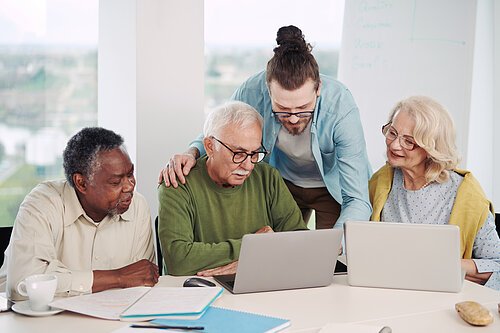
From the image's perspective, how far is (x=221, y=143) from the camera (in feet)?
8.91

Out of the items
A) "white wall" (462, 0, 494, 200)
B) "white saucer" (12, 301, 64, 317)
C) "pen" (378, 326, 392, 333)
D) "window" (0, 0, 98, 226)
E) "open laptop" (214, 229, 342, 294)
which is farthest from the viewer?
"white wall" (462, 0, 494, 200)

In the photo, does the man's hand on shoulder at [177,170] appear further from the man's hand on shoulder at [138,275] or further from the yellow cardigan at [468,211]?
the yellow cardigan at [468,211]

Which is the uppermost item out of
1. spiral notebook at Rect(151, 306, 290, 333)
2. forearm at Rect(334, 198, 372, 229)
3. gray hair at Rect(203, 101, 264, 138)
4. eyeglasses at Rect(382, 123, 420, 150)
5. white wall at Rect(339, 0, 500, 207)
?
white wall at Rect(339, 0, 500, 207)

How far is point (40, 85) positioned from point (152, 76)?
78 cm

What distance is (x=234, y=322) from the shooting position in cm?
198

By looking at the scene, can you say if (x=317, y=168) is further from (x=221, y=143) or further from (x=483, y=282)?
(x=483, y=282)

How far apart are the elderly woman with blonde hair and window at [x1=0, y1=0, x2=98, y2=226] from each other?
1740 millimetres

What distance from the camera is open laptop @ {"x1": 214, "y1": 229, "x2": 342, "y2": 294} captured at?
7.24ft

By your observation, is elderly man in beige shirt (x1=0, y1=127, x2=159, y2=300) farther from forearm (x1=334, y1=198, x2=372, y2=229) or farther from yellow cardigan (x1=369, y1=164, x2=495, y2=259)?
yellow cardigan (x1=369, y1=164, x2=495, y2=259)

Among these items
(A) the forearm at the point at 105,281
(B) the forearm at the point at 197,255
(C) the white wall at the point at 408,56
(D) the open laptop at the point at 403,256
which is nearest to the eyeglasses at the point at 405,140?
(D) the open laptop at the point at 403,256

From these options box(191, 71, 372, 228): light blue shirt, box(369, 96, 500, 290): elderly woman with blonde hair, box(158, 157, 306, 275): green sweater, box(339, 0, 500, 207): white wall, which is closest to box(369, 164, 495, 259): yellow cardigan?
box(369, 96, 500, 290): elderly woman with blonde hair

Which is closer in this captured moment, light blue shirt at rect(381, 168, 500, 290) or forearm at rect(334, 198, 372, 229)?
light blue shirt at rect(381, 168, 500, 290)

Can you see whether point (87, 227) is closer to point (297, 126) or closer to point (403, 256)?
point (297, 126)

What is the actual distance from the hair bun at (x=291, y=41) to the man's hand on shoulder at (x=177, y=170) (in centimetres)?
52
